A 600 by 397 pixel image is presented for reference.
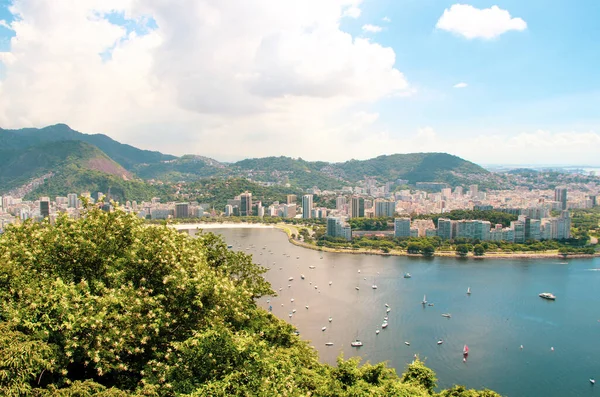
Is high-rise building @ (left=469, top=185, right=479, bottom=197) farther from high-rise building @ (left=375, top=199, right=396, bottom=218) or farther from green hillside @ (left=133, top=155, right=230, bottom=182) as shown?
green hillside @ (left=133, top=155, right=230, bottom=182)

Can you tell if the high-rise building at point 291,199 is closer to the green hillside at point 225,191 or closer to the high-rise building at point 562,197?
the green hillside at point 225,191

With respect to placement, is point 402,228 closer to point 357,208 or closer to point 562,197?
point 357,208

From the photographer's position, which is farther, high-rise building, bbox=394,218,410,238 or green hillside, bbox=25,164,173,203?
green hillside, bbox=25,164,173,203

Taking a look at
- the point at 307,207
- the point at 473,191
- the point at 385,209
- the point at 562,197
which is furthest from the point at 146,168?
the point at 562,197

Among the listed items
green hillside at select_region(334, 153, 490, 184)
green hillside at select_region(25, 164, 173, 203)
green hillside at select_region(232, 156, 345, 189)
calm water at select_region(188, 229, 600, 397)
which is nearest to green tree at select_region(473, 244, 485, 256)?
calm water at select_region(188, 229, 600, 397)

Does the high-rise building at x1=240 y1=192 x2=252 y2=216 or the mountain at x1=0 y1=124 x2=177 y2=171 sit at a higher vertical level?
the mountain at x1=0 y1=124 x2=177 y2=171

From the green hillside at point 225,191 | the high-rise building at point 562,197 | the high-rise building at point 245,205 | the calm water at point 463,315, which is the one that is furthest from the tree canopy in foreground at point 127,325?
the high-rise building at point 562,197

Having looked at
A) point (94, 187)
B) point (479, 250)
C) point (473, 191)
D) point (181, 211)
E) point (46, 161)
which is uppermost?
point (46, 161)
